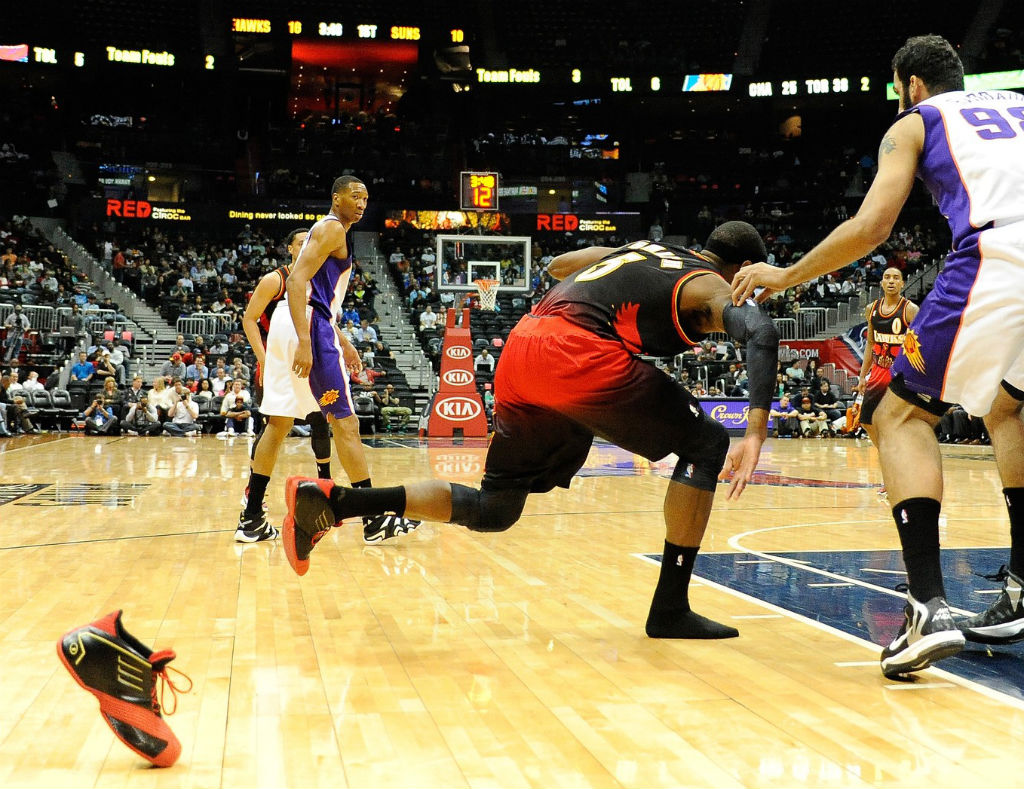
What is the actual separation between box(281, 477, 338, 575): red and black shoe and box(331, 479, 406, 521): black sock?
0.02 metres

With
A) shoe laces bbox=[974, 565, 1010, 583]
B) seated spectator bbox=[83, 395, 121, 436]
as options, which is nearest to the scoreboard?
seated spectator bbox=[83, 395, 121, 436]

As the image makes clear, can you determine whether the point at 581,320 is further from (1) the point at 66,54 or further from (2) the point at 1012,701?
(1) the point at 66,54

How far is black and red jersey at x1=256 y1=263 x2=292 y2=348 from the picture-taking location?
6.14 metres

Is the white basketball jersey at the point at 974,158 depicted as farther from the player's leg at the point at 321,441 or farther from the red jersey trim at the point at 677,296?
the player's leg at the point at 321,441

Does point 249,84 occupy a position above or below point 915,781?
above

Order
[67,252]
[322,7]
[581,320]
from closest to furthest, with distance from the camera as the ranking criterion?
[581,320]
[67,252]
[322,7]

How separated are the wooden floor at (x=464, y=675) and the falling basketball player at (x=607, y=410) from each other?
1.24ft

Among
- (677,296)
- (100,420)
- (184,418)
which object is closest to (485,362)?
(184,418)

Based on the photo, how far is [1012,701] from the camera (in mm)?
2564

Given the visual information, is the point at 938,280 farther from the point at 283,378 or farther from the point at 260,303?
the point at 260,303

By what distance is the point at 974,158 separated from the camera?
279cm

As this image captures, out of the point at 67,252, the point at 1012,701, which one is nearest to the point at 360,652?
Answer: the point at 1012,701

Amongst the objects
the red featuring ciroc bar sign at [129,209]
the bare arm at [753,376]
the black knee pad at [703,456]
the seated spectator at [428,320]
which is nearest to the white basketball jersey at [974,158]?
the bare arm at [753,376]

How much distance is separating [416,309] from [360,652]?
23.4 metres
